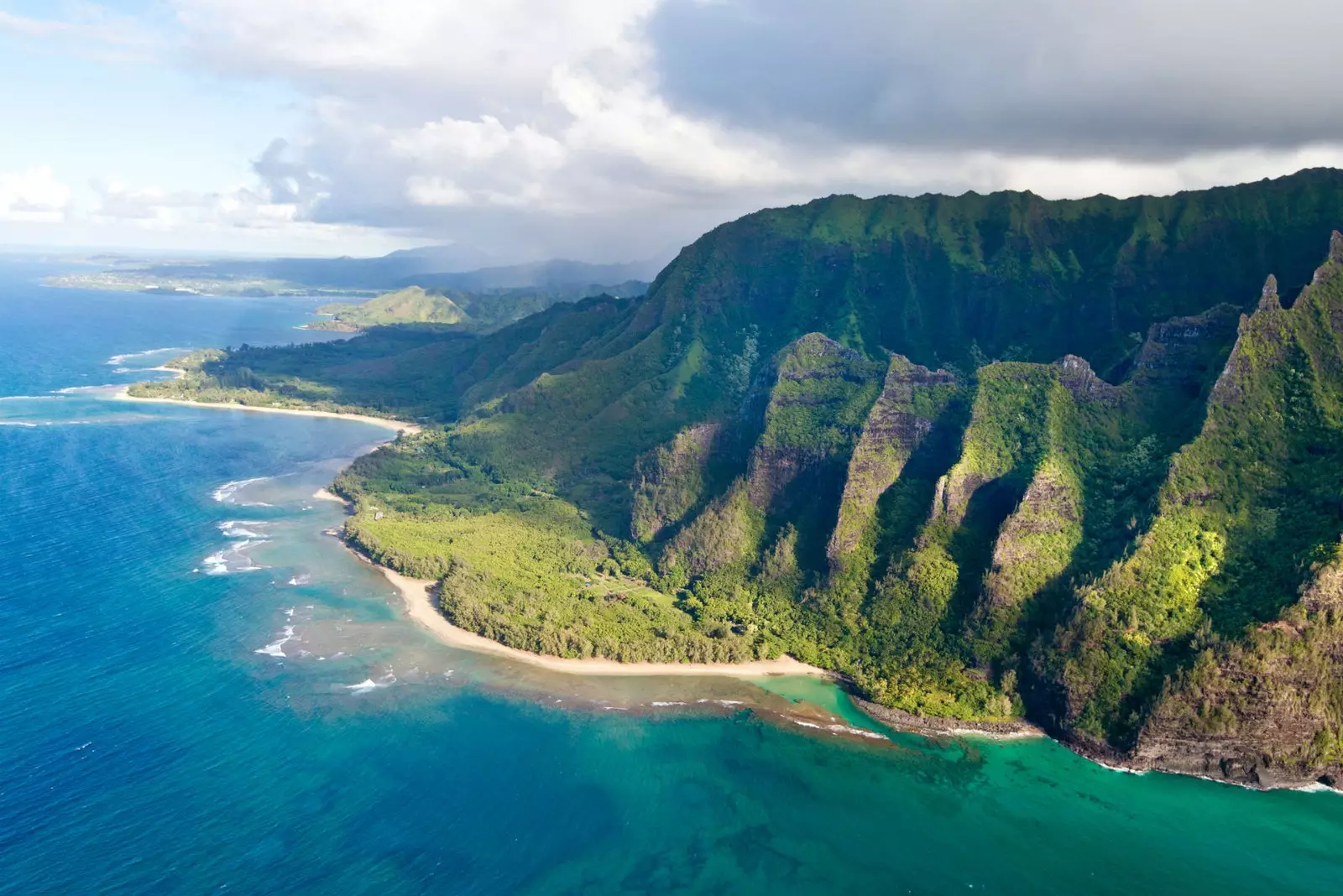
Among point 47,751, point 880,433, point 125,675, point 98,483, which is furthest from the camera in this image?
point 98,483

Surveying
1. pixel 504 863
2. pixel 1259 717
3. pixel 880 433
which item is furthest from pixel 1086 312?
pixel 504 863

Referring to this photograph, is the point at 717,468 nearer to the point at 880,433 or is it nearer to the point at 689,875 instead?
the point at 880,433

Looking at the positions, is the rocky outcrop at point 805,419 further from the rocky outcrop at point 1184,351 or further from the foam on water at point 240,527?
the foam on water at point 240,527

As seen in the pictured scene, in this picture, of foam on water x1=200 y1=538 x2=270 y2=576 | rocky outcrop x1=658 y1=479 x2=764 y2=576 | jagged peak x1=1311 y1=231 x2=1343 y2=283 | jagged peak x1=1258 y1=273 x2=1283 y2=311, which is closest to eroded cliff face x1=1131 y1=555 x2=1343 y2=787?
jagged peak x1=1258 y1=273 x2=1283 y2=311

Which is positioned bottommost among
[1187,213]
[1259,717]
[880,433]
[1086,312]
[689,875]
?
Result: [689,875]

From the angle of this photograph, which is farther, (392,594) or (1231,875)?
(392,594)
